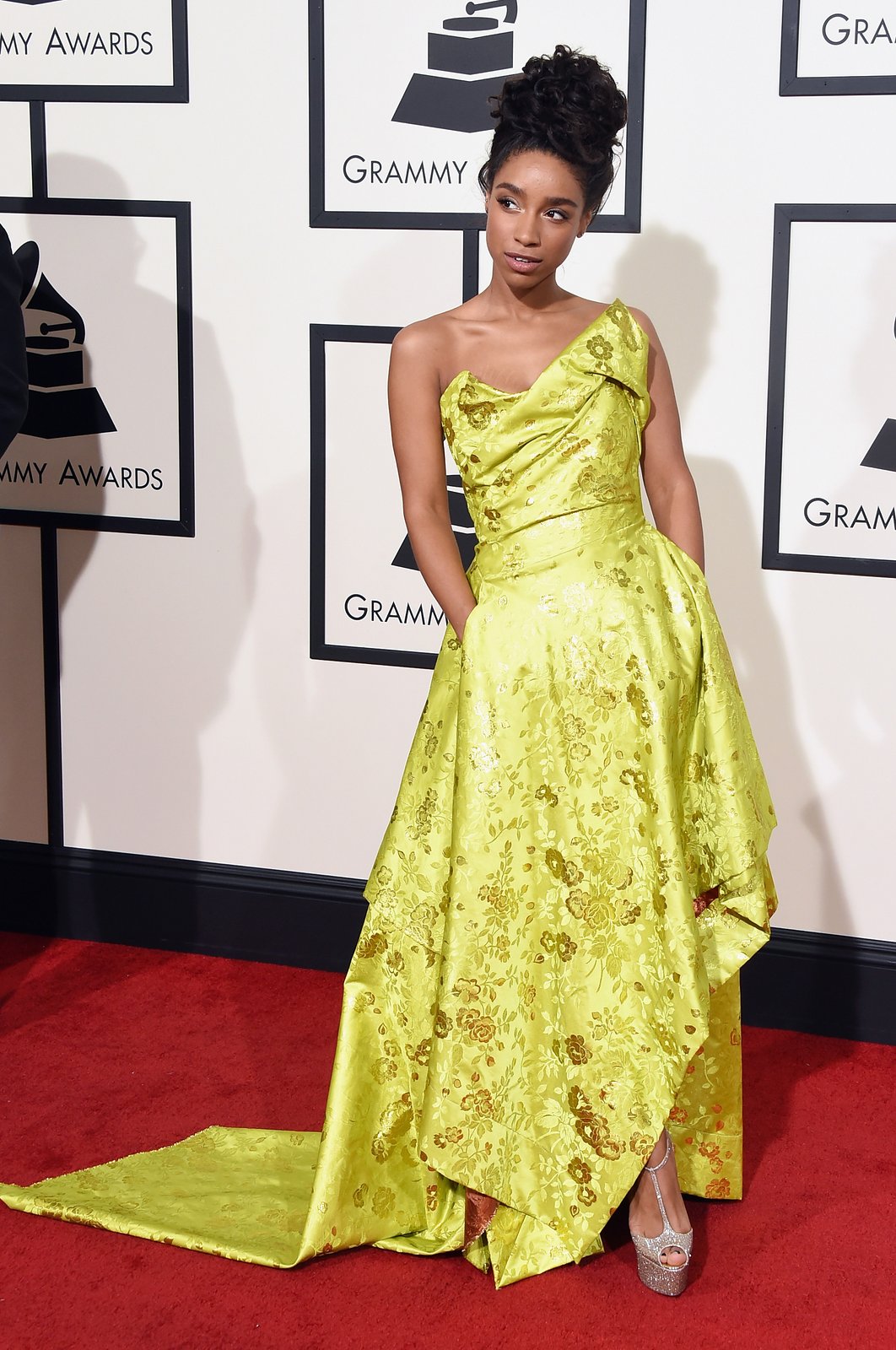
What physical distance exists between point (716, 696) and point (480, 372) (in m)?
0.59

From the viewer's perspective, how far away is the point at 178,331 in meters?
3.49

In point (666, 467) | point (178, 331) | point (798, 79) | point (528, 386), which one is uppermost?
point (798, 79)

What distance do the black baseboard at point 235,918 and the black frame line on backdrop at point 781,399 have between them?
0.79m

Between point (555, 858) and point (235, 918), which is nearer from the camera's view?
point (555, 858)

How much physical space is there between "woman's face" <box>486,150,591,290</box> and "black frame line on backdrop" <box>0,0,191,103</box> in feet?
4.98

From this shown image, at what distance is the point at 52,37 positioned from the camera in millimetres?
3465

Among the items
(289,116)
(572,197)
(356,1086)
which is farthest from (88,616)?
(572,197)

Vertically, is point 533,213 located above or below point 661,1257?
above

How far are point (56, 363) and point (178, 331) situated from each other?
0.32m

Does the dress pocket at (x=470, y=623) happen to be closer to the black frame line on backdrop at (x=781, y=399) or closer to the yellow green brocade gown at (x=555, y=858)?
the yellow green brocade gown at (x=555, y=858)

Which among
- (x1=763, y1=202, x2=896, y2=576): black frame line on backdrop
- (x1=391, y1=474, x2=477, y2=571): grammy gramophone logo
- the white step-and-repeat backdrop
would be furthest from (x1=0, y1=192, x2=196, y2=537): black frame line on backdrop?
(x1=763, y1=202, x2=896, y2=576): black frame line on backdrop

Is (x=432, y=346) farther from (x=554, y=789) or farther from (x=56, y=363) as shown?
(x=56, y=363)

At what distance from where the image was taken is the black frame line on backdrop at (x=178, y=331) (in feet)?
11.3

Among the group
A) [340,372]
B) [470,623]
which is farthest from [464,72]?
[470,623]
